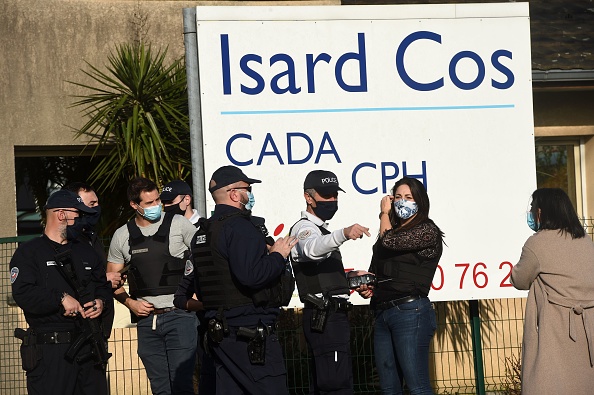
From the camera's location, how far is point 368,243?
809cm

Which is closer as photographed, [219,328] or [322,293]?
[219,328]

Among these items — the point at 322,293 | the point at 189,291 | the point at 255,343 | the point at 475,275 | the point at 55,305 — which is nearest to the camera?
the point at 255,343

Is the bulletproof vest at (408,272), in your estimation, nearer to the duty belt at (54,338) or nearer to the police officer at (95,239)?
the police officer at (95,239)

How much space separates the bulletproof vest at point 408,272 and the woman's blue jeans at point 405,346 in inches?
4.0

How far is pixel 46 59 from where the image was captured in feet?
35.2

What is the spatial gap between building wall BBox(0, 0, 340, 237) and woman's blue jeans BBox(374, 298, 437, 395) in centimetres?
500

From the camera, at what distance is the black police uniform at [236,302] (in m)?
5.83

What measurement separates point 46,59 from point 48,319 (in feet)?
16.4

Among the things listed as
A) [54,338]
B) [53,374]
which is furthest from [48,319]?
[53,374]

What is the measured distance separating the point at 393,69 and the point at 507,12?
3.64 feet

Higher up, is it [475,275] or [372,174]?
[372,174]

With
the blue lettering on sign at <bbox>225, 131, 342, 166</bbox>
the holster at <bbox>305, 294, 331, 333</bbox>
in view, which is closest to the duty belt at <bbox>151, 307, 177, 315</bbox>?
the holster at <bbox>305, 294, 331, 333</bbox>

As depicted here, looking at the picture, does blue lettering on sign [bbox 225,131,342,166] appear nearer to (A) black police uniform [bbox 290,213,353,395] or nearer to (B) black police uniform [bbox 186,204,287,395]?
(A) black police uniform [bbox 290,213,353,395]

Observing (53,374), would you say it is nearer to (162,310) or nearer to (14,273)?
(14,273)
